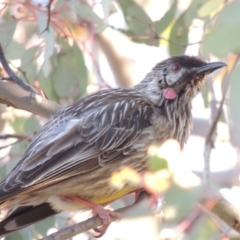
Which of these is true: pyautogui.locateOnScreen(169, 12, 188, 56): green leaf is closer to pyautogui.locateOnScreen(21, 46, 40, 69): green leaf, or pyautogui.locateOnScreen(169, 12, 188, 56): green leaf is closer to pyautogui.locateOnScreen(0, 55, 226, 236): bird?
pyautogui.locateOnScreen(0, 55, 226, 236): bird

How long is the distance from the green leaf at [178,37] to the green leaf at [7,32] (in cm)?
70

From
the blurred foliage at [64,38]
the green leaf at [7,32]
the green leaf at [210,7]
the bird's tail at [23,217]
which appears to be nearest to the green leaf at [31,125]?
the blurred foliage at [64,38]

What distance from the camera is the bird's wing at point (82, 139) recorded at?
2.50 meters

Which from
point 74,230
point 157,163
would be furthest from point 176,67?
point 157,163

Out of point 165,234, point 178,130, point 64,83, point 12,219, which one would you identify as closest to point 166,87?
point 178,130

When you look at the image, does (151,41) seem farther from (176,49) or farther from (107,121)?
(107,121)

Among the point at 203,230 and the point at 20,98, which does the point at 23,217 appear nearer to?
the point at 20,98

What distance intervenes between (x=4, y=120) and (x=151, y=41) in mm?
807

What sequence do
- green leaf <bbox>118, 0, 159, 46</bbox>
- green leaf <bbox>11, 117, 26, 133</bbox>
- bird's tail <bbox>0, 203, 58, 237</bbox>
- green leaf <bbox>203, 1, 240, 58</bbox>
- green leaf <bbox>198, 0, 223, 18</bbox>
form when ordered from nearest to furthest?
green leaf <bbox>203, 1, 240, 58</bbox>
green leaf <bbox>198, 0, 223, 18</bbox>
bird's tail <bbox>0, 203, 58, 237</bbox>
green leaf <bbox>118, 0, 159, 46</bbox>
green leaf <bbox>11, 117, 26, 133</bbox>

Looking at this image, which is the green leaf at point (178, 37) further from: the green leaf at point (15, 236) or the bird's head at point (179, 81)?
the green leaf at point (15, 236)

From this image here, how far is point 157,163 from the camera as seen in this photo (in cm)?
160

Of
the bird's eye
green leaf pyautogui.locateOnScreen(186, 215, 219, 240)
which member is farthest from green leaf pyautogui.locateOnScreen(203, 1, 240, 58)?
the bird's eye

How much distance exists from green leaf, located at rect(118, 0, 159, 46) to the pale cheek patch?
1.06 feet

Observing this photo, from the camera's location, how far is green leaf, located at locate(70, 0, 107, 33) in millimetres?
3084
